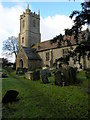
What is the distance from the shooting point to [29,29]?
4803 centimetres

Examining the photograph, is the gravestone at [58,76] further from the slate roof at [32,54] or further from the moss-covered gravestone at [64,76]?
the slate roof at [32,54]

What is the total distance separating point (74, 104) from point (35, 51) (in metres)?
32.7

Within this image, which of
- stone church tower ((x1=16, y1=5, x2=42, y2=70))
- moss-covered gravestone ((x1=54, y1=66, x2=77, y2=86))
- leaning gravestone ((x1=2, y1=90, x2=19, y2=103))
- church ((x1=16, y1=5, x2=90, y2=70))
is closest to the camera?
leaning gravestone ((x1=2, y1=90, x2=19, y2=103))

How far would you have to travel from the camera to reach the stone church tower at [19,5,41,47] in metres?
47.8

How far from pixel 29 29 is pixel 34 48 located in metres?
10.3

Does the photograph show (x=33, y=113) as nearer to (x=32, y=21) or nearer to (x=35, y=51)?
(x=35, y=51)

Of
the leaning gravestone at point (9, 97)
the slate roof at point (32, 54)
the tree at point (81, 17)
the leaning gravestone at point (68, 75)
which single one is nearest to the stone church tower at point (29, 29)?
the slate roof at point (32, 54)

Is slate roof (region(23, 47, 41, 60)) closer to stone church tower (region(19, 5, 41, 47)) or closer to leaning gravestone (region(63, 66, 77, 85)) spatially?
stone church tower (region(19, 5, 41, 47))

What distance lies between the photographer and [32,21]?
162 ft

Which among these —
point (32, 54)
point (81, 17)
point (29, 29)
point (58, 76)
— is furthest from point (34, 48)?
point (81, 17)

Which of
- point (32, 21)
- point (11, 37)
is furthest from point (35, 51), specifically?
point (11, 37)

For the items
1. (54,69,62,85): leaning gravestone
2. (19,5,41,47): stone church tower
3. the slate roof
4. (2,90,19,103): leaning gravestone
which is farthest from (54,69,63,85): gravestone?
(19,5,41,47): stone church tower

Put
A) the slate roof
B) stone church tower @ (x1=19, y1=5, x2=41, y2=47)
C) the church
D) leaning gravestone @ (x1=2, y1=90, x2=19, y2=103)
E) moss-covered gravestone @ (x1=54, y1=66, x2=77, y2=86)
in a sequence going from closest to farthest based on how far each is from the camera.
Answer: leaning gravestone @ (x1=2, y1=90, x2=19, y2=103) < moss-covered gravestone @ (x1=54, y1=66, x2=77, y2=86) < the church < the slate roof < stone church tower @ (x1=19, y1=5, x2=41, y2=47)

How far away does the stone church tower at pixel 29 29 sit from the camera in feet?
157
